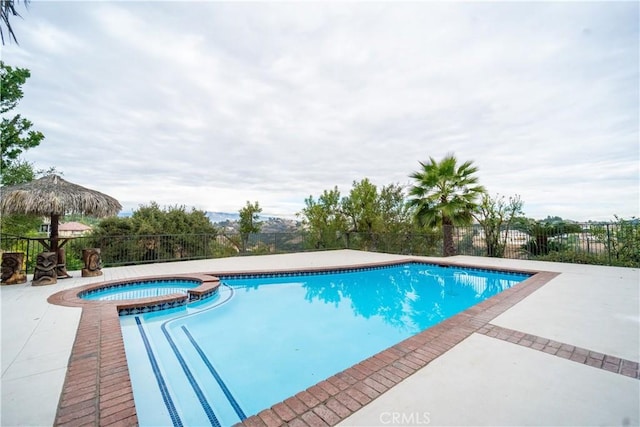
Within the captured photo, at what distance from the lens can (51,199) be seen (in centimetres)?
583

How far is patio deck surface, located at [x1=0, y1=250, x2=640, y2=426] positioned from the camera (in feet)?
5.50

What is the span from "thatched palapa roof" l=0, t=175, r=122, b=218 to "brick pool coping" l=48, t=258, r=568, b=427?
373cm

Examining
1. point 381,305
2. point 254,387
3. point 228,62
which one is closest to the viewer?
point 254,387

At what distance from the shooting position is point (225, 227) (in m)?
13.0

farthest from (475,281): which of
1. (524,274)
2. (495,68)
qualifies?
(495,68)

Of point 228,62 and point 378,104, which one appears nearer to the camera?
point 228,62

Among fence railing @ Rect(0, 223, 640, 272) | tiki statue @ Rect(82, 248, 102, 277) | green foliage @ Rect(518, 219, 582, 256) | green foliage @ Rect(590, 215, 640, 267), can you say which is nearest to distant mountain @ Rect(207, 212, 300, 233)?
fence railing @ Rect(0, 223, 640, 272)

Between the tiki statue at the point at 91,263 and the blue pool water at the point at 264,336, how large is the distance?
305cm

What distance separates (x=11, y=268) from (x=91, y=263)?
1364 millimetres

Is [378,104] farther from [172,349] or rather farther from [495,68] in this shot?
[172,349]

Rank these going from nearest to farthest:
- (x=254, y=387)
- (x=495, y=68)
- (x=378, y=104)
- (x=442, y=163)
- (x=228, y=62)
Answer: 1. (x=254, y=387)
2. (x=495, y=68)
3. (x=228, y=62)
4. (x=378, y=104)
5. (x=442, y=163)

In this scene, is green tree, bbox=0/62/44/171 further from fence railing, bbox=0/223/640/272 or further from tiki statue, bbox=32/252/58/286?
tiki statue, bbox=32/252/58/286

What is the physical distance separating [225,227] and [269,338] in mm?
9929

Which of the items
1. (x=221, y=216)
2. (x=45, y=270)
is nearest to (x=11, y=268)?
(x=45, y=270)
